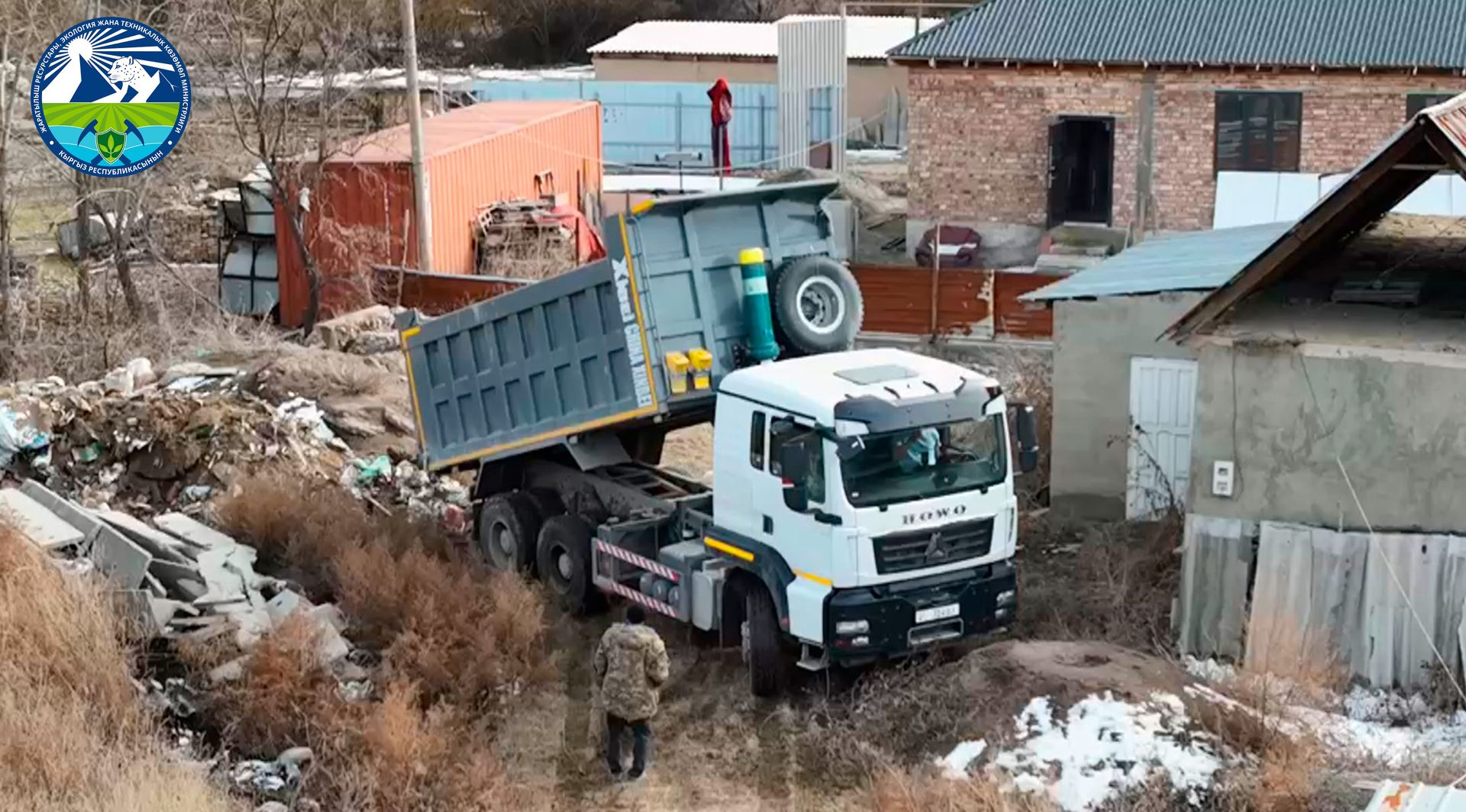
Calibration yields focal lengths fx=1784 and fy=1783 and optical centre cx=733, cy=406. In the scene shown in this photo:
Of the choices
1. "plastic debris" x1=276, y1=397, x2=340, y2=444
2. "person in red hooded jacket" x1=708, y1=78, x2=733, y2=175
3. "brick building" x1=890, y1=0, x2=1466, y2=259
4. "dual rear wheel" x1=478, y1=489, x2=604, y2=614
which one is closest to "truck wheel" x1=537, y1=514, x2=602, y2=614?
"dual rear wheel" x1=478, y1=489, x2=604, y2=614

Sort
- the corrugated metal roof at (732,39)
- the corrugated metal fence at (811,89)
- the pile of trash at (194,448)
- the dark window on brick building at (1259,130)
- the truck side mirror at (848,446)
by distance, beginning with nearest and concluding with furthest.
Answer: the truck side mirror at (848,446) → the pile of trash at (194,448) → the dark window on brick building at (1259,130) → the corrugated metal fence at (811,89) → the corrugated metal roof at (732,39)

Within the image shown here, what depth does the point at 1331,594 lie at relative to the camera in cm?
1273

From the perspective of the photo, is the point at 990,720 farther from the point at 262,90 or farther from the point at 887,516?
Answer: the point at 262,90

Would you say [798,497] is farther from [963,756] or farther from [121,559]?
[121,559]

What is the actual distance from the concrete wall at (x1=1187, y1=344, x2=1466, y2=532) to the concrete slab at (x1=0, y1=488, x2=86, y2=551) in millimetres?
8635

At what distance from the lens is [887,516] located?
12.2m

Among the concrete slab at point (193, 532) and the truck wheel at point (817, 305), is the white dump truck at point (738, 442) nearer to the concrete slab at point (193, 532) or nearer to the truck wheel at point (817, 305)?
the truck wheel at point (817, 305)

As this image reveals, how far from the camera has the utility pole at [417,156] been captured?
84.4 feet

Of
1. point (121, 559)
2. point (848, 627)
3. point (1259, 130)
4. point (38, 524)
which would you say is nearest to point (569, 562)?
point (121, 559)

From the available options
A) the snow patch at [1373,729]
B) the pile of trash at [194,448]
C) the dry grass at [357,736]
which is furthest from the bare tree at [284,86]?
the snow patch at [1373,729]

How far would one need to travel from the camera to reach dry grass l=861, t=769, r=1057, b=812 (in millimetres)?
10016

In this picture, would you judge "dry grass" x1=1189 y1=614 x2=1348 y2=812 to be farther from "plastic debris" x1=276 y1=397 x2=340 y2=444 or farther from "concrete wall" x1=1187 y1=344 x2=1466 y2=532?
"plastic debris" x1=276 y1=397 x2=340 y2=444

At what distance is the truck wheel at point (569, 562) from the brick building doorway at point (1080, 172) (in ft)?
63.8

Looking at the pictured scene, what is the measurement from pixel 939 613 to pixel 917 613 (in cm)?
19
